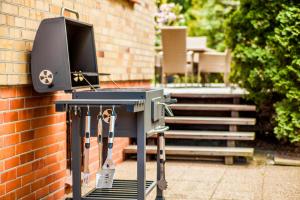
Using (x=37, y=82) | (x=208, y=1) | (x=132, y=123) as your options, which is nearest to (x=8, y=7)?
(x=37, y=82)

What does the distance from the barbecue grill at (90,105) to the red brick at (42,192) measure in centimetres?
43

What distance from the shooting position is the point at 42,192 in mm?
3969

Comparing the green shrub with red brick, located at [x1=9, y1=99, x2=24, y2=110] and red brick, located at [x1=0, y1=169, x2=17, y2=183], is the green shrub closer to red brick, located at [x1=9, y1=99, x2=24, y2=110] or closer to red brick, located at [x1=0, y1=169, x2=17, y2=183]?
red brick, located at [x1=9, y1=99, x2=24, y2=110]

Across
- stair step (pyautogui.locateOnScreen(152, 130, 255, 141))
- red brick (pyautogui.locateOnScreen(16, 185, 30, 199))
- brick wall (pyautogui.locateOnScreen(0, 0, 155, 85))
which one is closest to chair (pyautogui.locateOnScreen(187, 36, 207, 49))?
brick wall (pyautogui.locateOnScreen(0, 0, 155, 85))

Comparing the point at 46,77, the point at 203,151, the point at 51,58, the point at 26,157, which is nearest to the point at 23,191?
the point at 26,157

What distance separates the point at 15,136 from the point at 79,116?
449mm

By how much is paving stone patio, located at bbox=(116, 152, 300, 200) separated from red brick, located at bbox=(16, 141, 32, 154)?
1272 millimetres

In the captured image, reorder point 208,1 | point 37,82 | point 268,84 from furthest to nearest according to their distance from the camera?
1. point 208,1
2. point 268,84
3. point 37,82

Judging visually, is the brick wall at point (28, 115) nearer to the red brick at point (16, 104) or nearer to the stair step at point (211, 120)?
the red brick at point (16, 104)

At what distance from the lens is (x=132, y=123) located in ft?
11.4

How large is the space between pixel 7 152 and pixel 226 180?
2.54 metres

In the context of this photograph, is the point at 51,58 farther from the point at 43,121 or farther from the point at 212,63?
the point at 212,63

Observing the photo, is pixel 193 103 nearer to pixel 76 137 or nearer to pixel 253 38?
pixel 253 38

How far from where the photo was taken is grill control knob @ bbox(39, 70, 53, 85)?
142 inches
